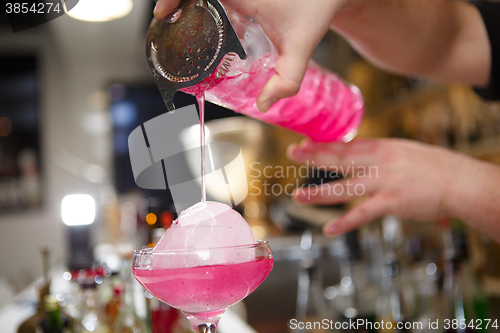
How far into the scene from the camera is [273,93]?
0.62 metres

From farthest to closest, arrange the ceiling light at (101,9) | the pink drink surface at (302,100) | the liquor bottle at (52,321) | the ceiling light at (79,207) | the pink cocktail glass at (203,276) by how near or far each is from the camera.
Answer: the ceiling light at (79,207) < the ceiling light at (101,9) < the liquor bottle at (52,321) < the pink drink surface at (302,100) < the pink cocktail glass at (203,276)

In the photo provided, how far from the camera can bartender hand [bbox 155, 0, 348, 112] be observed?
2.03ft

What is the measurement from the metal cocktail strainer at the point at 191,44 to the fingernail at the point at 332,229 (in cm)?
55

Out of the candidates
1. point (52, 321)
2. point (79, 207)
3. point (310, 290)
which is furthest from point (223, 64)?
point (79, 207)

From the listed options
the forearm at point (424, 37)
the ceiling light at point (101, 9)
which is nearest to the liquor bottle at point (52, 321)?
the forearm at point (424, 37)

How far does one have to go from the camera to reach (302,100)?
87 cm

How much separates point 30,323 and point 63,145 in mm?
4587

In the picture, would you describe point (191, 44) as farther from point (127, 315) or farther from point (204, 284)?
point (127, 315)

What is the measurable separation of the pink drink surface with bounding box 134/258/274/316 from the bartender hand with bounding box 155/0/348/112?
23cm

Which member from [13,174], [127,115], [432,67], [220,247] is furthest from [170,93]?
[127,115]

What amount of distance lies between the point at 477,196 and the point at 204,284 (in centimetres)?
68

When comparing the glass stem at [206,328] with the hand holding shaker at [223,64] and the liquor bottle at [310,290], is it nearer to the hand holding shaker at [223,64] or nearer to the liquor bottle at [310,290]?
the hand holding shaker at [223,64]

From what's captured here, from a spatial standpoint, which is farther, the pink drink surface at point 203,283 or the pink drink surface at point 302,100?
the pink drink surface at point 302,100

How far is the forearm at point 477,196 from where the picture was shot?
0.92m
